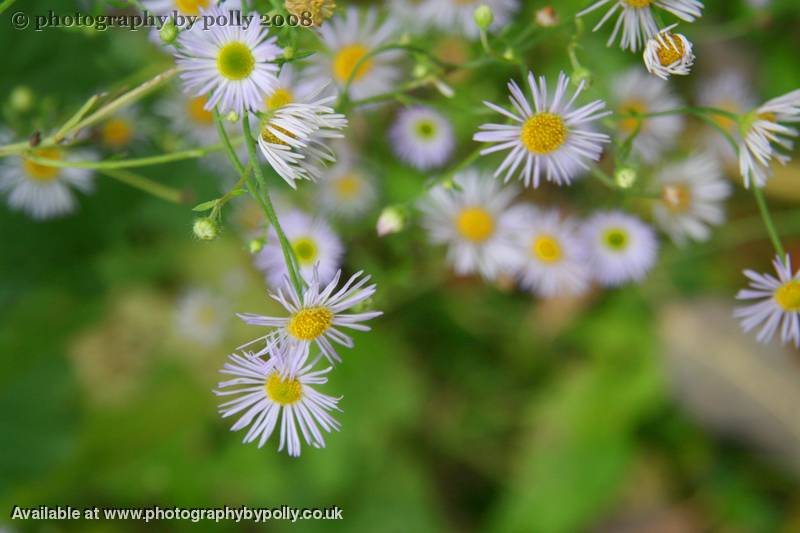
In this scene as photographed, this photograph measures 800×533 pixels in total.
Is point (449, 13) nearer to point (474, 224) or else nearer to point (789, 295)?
point (474, 224)

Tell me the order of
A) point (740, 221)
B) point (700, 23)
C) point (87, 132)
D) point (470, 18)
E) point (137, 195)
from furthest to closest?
1. point (740, 221)
2. point (700, 23)
3. point (137, 195)
4. point (470, 18)
5. point (87, 132)

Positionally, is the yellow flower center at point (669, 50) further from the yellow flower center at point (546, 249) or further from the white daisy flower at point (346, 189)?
the white daisy flower at point (346, 189)

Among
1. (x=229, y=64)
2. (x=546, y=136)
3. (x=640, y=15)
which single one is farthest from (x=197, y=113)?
(x=640, y=15)

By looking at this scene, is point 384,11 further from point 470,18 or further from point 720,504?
point 720,504

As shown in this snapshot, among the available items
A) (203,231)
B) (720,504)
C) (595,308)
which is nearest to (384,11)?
(203,231)

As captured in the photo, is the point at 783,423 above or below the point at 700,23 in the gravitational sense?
below

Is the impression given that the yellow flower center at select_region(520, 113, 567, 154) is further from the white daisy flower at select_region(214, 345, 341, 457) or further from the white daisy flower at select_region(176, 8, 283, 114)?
the white daisy flower at select_region(214, 345, 341, 457)
